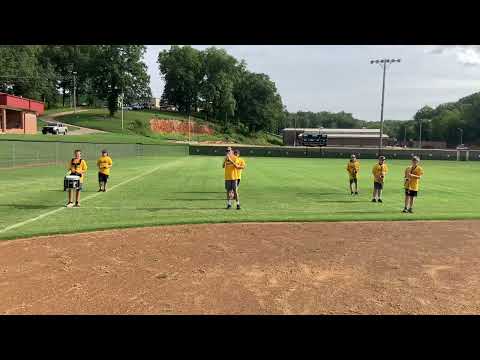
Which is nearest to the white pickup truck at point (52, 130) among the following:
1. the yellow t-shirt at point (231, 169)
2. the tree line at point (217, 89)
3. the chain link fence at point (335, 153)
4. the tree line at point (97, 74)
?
the chain link fence at point (335, 153)

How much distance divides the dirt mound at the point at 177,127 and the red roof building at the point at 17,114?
4343 centimetres

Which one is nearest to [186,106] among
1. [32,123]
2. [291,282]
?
[32,123]

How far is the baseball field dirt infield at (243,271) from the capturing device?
6051mm

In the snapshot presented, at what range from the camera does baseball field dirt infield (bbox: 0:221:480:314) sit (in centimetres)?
605

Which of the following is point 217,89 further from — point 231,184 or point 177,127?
point 231,184

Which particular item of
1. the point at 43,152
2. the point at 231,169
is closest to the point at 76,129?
the point at 43,152

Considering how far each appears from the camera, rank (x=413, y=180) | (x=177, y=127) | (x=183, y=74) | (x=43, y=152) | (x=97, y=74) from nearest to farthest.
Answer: (x=413, y=180) → (x=43, y=152) → (x=97, y=74) → (x=177, y=127) → (x=183, y=74)

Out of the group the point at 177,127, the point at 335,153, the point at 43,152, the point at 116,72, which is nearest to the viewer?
the point at 43,152

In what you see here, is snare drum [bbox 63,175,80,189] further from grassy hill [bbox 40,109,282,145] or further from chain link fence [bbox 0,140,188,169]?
grassy hill [bbox 40,109,282,145]

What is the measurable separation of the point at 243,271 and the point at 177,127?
334 ft

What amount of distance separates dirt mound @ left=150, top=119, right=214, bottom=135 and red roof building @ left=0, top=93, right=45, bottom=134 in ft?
142

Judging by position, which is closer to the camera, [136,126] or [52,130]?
[52,130]

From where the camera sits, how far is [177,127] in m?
107
